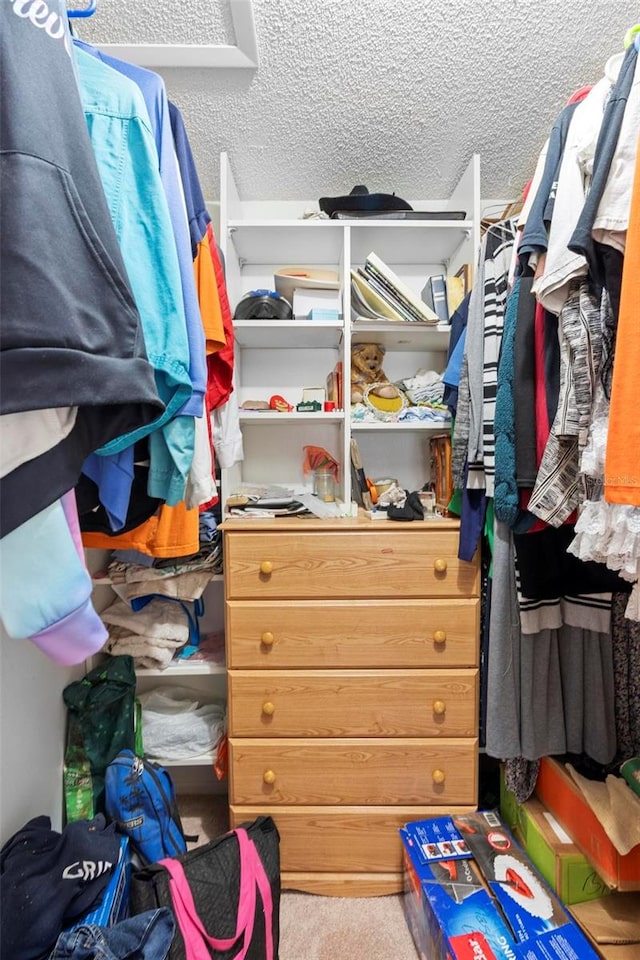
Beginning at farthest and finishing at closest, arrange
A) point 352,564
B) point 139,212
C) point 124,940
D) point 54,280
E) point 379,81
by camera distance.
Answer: point 352,564 < point 379,81 < point 124,940 < point 139,212 < point 54,280

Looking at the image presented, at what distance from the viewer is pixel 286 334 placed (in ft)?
5.47

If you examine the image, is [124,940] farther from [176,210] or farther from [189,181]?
[189,181]

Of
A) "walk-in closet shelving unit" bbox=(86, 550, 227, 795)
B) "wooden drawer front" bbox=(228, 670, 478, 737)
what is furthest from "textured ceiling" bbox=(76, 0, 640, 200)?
"wooden drawer front" bbox=(228, 670, 478, 737)

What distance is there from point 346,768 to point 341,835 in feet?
0.67

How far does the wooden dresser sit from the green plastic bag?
370mm

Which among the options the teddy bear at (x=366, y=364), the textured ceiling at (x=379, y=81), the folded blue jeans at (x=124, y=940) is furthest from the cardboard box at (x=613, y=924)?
the textured ceiling at (x=379, y=81)

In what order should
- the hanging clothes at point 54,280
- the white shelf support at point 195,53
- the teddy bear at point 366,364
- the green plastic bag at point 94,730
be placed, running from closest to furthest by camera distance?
the hanging clothes at point 54,280 → the white shelf support at point 195,53 → the green plastic bag at point 94,730 → the teddy bear at point 366,364

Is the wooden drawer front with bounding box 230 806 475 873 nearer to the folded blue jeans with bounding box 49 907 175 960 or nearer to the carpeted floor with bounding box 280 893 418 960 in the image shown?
the carpeted floor with bounding box 280 893 418 960

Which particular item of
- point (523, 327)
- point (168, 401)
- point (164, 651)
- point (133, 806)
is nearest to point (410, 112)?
point (523, 327)

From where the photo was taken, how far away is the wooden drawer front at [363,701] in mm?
1370

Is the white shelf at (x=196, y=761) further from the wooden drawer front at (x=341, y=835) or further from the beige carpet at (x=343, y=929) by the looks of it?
the beige carpet at (x=343, y=929)

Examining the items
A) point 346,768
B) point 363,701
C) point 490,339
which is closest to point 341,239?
point 490,339

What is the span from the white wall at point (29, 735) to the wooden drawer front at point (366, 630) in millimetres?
542

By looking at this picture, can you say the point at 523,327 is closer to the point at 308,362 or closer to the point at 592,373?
the point at 592,373
